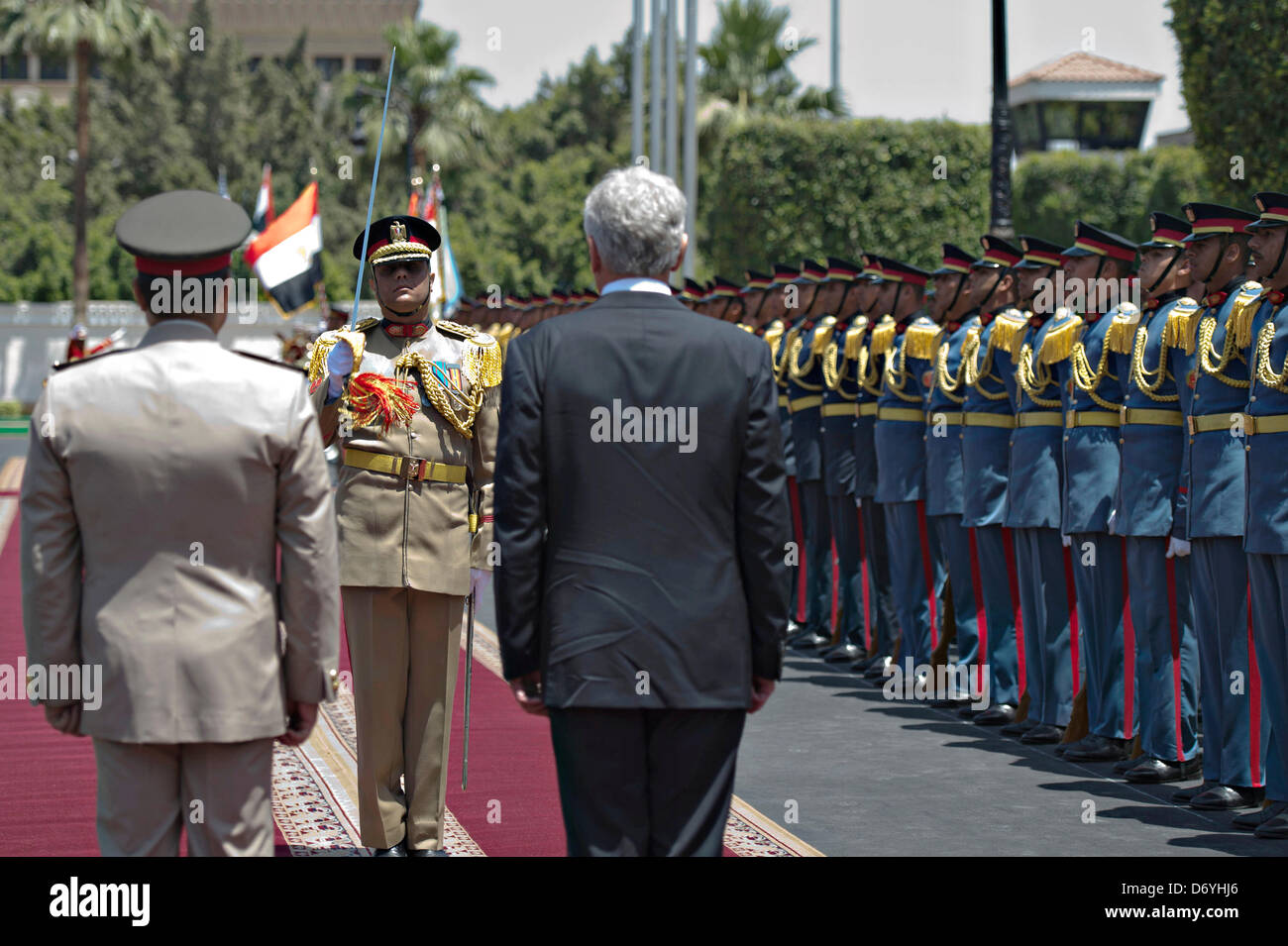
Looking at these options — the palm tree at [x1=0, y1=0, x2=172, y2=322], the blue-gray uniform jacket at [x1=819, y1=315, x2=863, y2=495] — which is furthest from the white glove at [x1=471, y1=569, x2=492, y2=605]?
the palm tree at [x1=0, y1=0, x2=172, y2=322]

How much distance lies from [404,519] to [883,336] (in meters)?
5.90

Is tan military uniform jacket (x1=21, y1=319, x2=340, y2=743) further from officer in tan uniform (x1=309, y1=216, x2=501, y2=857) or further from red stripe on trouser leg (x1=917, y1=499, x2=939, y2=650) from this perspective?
red stripe on trouser leg (x1=917, y1=499, x2=939, y2=650)

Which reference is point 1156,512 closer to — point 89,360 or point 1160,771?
point 1160,771

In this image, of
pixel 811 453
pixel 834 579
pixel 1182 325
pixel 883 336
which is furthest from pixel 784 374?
pixel 1182 325

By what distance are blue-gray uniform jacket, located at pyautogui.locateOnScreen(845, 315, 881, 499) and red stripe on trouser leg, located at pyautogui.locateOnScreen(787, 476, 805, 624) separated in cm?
140

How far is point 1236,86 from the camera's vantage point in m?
21.1

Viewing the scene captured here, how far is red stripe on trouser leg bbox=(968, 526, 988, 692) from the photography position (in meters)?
10.6

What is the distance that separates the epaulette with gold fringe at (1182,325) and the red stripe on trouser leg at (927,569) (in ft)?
10.5

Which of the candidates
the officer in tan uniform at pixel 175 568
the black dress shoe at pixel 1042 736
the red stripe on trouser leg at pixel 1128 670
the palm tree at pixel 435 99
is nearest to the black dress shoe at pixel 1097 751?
the red stripe on trouser leg at pixel 1128 670

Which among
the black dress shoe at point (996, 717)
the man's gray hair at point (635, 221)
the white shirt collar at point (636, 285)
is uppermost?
the man's gray hair at point (635, 221)

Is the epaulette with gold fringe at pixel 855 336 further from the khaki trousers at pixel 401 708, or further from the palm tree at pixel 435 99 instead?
the palm tree at pixel 435 99

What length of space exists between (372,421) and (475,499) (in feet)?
1.66

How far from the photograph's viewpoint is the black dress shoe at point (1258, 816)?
737 cm
